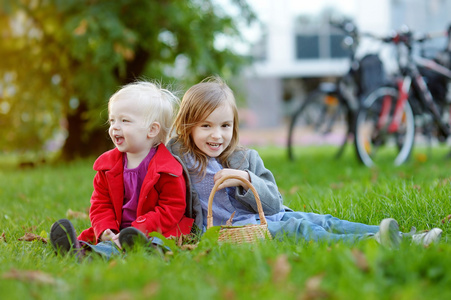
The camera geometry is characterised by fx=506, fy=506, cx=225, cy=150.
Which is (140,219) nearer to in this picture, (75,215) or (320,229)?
(320,229)

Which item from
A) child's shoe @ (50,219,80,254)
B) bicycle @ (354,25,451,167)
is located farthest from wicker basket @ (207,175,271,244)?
bicycle @ (354,25,451,167)

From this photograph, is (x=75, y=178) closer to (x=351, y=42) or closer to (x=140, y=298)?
(x=351, y=42)

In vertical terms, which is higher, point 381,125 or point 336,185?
point 381,125

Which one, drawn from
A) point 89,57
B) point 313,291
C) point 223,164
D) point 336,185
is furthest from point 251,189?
point 89,57

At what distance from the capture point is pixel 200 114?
112 inches

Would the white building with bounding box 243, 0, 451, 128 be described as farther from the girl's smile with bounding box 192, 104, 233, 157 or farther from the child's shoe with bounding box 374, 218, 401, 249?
the child's shoe with bounding box 374, 218, 401, 249

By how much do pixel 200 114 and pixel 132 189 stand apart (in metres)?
0.57

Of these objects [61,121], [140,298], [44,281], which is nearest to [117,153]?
[44,281]

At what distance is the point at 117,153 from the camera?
2.90 metres

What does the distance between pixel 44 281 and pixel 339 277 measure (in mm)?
1028

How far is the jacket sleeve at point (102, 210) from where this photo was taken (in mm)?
2725

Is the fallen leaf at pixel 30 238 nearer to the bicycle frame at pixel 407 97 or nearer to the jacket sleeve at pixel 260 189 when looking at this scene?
the jacket sleeve at pixel 260 189

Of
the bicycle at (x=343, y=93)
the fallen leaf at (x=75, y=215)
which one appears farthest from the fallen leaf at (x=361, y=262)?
the bicycle at (x=343, y=93)

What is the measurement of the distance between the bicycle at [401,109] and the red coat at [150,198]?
324 centimetres
